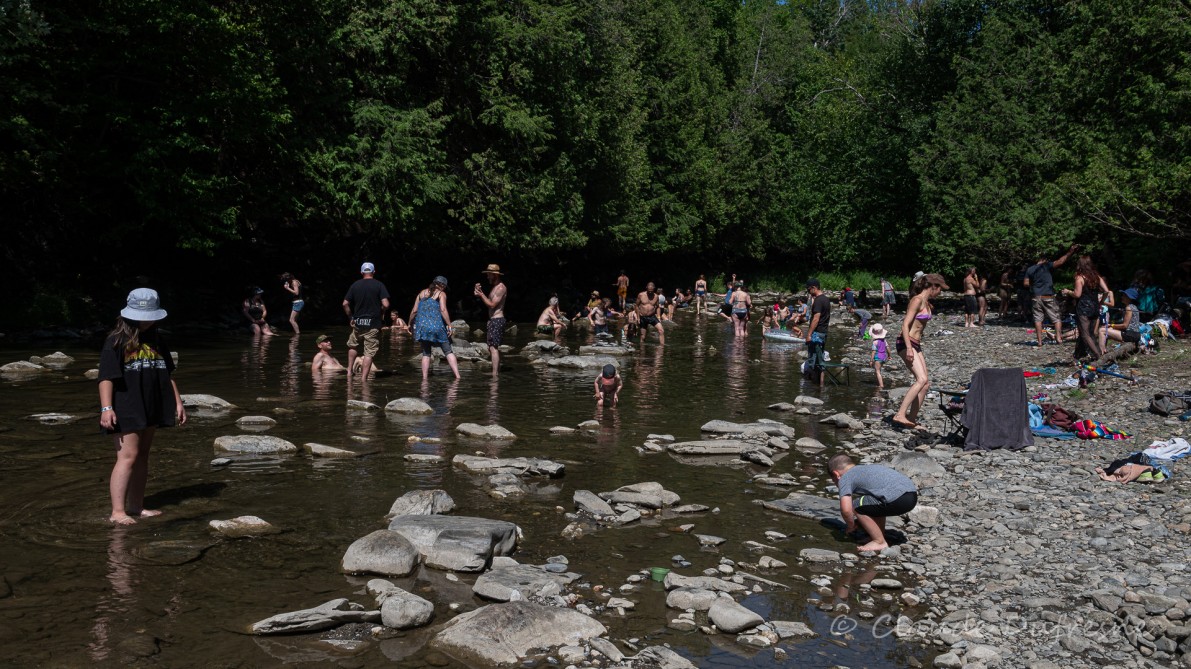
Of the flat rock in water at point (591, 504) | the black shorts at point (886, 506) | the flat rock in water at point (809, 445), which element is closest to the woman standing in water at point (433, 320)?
the flat rock in water at point (809, 445)

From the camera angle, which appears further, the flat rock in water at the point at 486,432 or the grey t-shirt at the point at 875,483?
the flat rock in water at the point at 486,432

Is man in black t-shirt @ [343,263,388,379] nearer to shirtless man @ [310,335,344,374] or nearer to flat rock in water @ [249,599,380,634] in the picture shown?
shirtless man @ [310,335,344,374]

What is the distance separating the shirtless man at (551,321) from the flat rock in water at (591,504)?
19836mm

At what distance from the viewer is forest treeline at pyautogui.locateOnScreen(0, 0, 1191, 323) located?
76.9 ft

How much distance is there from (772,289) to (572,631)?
58.5m

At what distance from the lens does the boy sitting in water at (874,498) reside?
8.45 m

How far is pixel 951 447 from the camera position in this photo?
1248cm

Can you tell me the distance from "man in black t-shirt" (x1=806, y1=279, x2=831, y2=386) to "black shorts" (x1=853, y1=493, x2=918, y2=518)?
9539 millimetres

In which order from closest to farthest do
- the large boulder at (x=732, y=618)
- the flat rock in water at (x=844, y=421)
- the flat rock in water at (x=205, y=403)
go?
the large boulder at (x=732, y=618) → the flat rock in water at (x=205, y=403) → the flat rock in water at (x=844, y=421)

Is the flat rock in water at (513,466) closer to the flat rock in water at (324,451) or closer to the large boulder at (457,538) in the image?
the flat rock in water at (324,451)

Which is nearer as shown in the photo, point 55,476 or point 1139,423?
point 55,476

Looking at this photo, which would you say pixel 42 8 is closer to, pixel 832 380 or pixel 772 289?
pixel 832 380

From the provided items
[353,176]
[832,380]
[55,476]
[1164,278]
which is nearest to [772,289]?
[1164,278]

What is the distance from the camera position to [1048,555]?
26.4 ft
